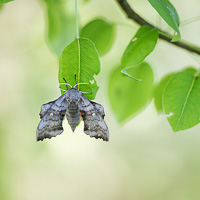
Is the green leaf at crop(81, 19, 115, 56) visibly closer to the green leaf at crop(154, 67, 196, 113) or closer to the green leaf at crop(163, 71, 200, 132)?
the green leaf at crop(154, 67, 196, 113)

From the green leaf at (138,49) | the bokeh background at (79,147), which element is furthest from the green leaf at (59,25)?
the bokeh background at (79,147)

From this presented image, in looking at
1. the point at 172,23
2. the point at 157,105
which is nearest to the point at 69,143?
the point at 157,105

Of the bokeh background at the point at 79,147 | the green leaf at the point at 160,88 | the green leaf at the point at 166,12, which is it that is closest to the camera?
the green leaf at the point at 166,12

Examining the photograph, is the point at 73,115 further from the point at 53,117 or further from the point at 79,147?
the point at 79,147

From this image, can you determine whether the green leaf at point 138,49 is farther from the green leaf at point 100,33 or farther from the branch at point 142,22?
the green leaf at point 100,33

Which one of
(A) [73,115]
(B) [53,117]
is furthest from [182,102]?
(B) [53,117]

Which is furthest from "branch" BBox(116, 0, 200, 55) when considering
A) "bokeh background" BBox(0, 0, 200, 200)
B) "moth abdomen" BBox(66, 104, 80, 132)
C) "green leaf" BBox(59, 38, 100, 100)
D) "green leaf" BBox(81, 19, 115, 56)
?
"bokeh background" BBox(0, 0, 200, 200)
